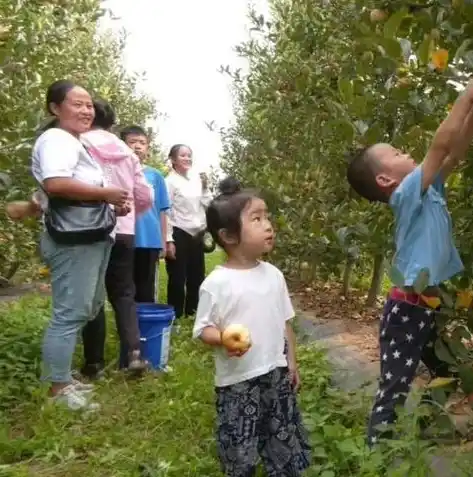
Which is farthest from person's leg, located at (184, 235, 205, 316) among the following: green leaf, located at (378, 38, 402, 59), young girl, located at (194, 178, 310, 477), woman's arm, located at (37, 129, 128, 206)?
green leaf, located at (378, 38, 402, 59)

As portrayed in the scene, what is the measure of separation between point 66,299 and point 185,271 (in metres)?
2.29

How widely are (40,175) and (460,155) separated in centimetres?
191

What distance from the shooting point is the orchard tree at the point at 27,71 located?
3204 millimetres

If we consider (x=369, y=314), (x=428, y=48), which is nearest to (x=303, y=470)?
→ (x=428, y=48)

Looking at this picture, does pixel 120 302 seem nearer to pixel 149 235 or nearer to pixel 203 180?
pixel 149 235

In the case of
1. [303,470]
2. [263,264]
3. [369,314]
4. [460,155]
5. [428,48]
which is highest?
[428,48]

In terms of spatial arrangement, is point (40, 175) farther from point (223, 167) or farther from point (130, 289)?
point (223, 167)

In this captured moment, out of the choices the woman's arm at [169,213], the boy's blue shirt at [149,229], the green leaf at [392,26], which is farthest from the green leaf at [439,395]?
the woman's arm at [169,213]

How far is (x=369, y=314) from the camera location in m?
6.12

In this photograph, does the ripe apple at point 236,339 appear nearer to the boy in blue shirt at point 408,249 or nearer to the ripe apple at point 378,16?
the boy in blue shirt at point 408,249

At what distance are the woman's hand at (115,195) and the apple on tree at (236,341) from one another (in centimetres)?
119

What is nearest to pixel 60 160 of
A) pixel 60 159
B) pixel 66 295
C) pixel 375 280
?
pixel 60 159

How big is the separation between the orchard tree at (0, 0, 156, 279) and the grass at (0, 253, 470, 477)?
0.91 m

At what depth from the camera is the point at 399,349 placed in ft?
8.42
